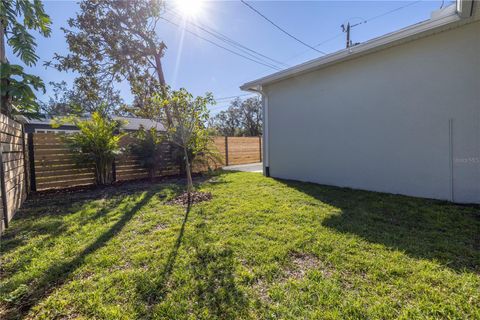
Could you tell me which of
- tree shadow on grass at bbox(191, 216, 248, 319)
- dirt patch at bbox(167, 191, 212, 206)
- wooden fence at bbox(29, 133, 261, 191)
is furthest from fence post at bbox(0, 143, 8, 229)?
wooden fence at bbox(29, 133, 261, 191)

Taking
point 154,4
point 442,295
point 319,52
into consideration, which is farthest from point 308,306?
point 319,52

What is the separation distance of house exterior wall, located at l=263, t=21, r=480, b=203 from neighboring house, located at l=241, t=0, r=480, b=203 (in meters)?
0.01

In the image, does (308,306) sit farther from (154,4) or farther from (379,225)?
(154,4)

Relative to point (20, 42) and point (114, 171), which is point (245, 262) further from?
point (114, 171)

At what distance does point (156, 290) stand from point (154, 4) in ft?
31.1

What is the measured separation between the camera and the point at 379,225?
3043 millimetres

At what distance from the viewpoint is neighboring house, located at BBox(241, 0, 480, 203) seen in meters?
3.77

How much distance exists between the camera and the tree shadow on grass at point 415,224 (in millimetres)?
2281

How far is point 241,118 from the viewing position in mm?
25891

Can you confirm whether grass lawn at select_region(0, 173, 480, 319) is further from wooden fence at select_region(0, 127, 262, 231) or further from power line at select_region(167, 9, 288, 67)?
power line at select_region(167, 9, 288, 67)

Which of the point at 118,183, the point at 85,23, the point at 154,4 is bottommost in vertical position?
the point at 118,183

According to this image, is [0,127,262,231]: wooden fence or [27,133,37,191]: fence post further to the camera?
[27,133,37,191]: fence post

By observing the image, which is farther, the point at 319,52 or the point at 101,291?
the point at 319,52

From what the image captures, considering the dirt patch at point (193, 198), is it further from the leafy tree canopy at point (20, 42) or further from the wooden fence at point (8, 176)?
the leafy tree canopy at point (20, 42)
